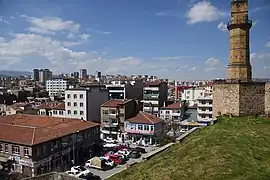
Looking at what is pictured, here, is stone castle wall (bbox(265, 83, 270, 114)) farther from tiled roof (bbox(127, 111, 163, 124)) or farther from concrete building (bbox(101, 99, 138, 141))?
concrete building (bbox(101, 99, 138, 141))

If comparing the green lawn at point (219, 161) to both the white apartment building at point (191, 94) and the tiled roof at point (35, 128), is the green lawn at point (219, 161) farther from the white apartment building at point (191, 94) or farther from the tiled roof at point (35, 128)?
the white apartment building at point (191, 94)

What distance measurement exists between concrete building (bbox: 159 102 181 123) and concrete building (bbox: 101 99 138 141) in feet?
21.8

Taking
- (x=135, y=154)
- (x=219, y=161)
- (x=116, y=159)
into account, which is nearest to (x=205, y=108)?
(x=135, y=154)

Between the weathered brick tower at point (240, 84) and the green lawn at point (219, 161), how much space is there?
4.57 metres

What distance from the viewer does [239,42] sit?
20016 mm

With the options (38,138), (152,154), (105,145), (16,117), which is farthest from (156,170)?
(16,117)

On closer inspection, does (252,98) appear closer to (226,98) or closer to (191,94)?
(226,98)

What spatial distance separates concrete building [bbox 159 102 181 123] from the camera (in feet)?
122

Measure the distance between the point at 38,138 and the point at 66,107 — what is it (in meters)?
15.6

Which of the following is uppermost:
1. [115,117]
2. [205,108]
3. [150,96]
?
[150,96]

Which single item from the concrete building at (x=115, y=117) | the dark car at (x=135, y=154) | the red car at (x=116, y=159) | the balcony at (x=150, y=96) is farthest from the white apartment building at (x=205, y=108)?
the red car at (x=116, y=159)

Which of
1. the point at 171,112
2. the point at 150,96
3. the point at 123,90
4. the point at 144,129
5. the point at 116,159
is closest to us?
the point at 116,159

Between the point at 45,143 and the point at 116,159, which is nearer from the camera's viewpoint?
the point at 45,143

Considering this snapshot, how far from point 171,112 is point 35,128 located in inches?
816
